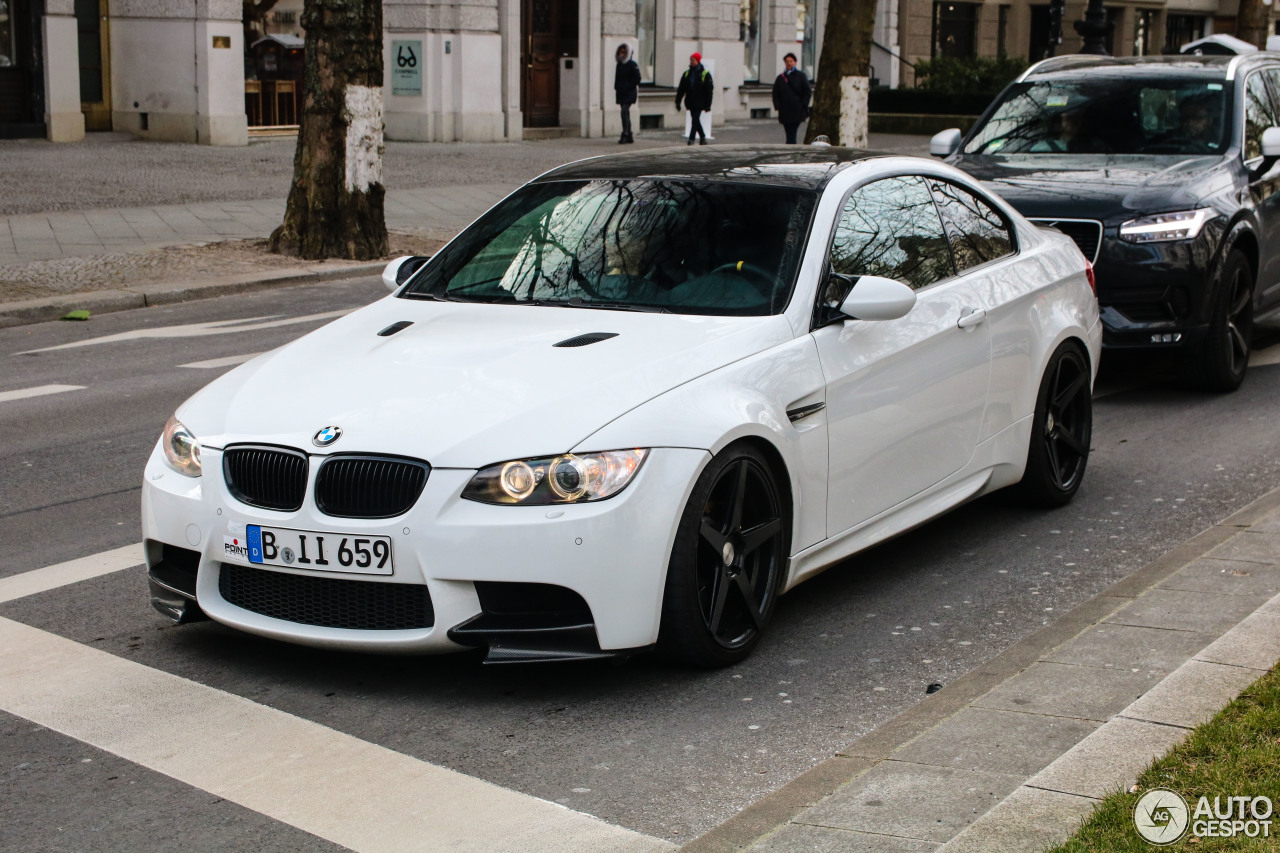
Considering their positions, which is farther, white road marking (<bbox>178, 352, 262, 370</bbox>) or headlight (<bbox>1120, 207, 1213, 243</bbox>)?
white road marking (<bbox>178, 352, 262, 370</bbox>)

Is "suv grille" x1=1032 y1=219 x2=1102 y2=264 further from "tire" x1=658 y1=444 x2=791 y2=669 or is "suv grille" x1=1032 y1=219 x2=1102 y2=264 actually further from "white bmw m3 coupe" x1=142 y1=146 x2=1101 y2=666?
"tire" x1=658 y1=444 x2=791 y2=669

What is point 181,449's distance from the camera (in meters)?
4.89

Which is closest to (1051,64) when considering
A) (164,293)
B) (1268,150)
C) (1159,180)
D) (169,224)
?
(1268,150)

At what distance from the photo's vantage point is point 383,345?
204 inches

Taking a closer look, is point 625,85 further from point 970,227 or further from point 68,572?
point 68,572

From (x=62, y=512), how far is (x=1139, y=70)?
292 inches

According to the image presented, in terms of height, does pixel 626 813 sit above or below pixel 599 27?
below

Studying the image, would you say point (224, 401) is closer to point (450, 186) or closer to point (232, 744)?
point (232, 744)

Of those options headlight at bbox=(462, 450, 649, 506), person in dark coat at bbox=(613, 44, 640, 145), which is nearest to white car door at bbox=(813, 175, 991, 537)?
headlight at bbox=(462, 450, 649, 506)

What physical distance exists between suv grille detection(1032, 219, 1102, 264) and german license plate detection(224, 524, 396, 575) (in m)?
5.68

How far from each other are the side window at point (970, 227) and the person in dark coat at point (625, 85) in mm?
25838

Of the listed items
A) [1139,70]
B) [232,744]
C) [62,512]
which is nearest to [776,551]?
[232,744]

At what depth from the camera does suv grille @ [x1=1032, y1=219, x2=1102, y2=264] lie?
9.07 meters

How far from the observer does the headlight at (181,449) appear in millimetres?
4801
